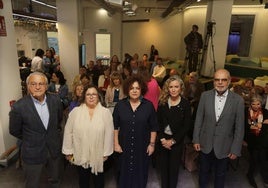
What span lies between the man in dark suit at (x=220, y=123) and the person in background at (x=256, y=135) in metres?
0.63

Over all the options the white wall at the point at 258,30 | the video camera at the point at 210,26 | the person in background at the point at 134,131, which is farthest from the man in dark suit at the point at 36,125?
the white wall at the point at 258,30

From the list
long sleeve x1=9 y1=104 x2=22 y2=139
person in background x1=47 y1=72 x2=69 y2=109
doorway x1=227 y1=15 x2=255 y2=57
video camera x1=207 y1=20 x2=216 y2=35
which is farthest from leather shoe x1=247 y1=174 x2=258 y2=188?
doorway x1=227 y1=15 x2=255 y2=57

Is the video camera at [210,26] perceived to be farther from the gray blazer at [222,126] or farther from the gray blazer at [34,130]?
the gray blazer at [34,130]

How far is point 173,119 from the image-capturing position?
103 inches

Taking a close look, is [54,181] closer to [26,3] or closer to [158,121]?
[158,121]

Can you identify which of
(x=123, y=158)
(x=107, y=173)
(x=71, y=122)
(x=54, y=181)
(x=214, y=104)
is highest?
(x=214, y=104)

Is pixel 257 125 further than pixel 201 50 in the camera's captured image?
No

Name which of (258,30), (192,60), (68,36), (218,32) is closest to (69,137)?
(68,36)

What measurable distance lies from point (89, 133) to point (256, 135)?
7.39 feet

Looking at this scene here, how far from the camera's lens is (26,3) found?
10000mm

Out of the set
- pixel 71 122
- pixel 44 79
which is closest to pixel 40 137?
pixel 71 122

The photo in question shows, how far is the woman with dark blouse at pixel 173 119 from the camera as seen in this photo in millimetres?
2598

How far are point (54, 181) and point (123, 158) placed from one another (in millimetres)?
886

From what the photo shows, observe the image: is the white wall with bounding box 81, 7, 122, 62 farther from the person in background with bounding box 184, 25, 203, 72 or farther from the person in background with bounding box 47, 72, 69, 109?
the person in background with bounding box 47, 72, 69, 109
